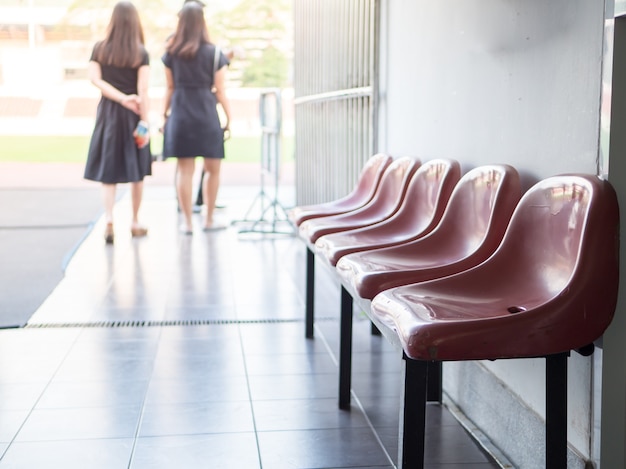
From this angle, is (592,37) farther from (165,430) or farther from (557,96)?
(165,430)

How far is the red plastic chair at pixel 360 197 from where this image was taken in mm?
3744

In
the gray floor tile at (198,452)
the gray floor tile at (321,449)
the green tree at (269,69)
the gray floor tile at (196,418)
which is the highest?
the green tree at (269,69)

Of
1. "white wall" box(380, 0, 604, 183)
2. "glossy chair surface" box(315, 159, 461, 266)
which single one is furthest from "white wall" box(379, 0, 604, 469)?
"glossy chair surface" box(315, 159, 461, 266)

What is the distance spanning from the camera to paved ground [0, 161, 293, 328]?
15.9 feet

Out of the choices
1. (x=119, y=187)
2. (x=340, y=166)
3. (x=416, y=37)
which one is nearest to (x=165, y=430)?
(x=416, y=37)

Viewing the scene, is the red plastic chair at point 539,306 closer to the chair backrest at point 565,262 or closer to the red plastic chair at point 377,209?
the chair backrest at point 565,262

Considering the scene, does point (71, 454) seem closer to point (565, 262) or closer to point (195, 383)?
point (195, 383)

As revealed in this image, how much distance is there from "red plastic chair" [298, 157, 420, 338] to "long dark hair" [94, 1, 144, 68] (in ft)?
10.6

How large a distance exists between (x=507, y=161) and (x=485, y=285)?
1.94ft

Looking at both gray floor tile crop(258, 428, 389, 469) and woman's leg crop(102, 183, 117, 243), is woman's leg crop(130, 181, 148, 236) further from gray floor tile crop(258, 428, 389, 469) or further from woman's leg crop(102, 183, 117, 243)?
gray floor tile crop(258, 428, 389, 469)

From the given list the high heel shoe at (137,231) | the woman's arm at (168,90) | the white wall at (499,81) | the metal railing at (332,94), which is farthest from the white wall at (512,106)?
the high heel shoe at (137,231)

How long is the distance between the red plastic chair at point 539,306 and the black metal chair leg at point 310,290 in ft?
5.27

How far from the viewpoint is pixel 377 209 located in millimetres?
3588

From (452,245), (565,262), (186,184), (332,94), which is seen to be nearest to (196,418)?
(452,245)
